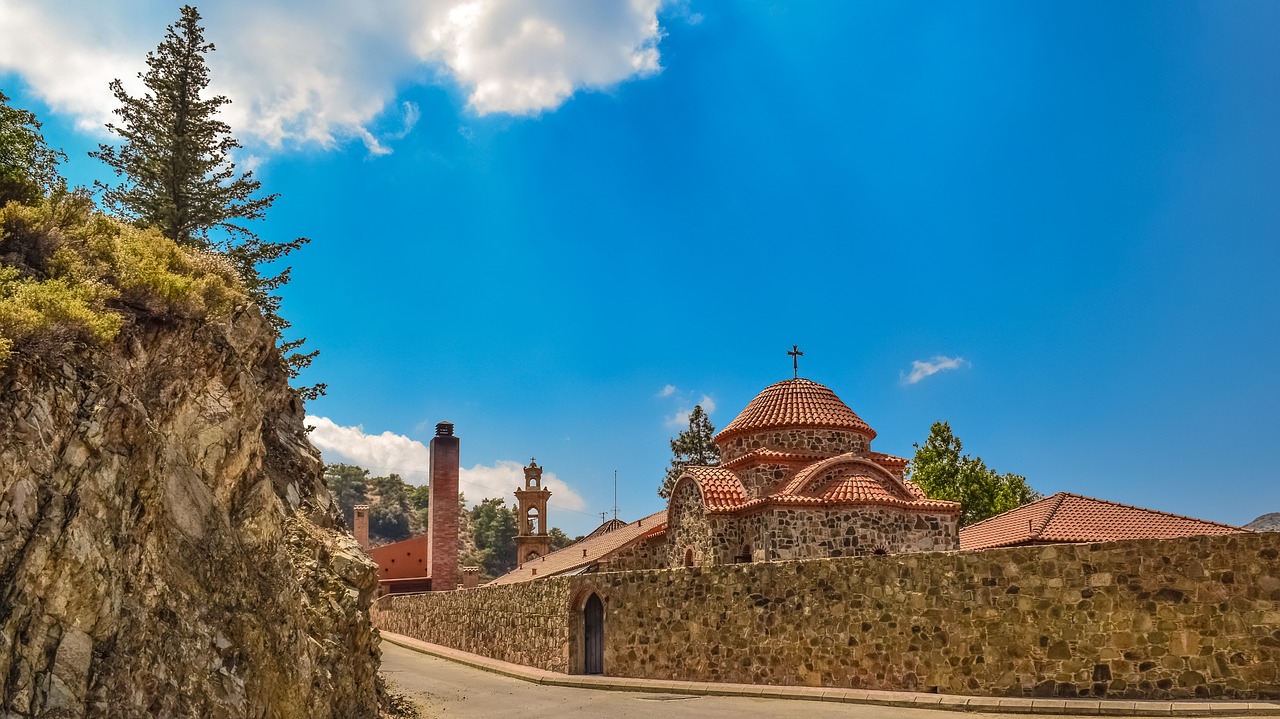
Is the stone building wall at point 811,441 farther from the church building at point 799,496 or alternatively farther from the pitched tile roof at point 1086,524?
the pitched tile roof at point 1086,524

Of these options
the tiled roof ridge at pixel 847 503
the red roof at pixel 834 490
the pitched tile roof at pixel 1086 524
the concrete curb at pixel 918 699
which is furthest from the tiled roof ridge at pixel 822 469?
the concrete curb at pixel 918 699

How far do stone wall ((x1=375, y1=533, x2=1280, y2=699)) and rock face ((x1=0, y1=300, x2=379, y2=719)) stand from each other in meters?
7.27

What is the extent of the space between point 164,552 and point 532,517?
3905 cm

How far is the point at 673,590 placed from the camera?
711 inches

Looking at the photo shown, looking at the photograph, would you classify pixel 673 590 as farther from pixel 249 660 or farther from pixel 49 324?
pixel 49 324

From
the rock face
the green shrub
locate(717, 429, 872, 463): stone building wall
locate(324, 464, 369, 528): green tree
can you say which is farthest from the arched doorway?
locate(324, 464, 369, 528): green tree

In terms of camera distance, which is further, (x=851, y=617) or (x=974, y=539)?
(x=974, y=539)

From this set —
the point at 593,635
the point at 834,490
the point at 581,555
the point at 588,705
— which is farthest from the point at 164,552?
the point at 581,555

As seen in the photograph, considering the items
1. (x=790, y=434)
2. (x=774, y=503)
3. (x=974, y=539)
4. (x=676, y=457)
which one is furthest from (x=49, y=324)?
(x=676, y=457)

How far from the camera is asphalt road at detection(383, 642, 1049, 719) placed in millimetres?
13195

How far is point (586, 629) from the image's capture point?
→ 65.0ft

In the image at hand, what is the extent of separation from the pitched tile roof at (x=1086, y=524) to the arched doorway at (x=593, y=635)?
9427 millimetres

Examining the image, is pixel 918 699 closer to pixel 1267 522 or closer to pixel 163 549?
pixel 1267 522

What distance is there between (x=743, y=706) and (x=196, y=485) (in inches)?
359
